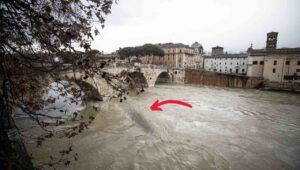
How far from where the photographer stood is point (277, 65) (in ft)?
126

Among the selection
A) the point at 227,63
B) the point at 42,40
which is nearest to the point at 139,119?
the point at 42,40

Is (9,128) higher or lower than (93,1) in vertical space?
lower

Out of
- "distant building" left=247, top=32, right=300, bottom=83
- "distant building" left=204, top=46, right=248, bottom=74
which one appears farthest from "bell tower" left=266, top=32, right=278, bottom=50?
"distant building" left=204, top=46, right=248, bottom=74

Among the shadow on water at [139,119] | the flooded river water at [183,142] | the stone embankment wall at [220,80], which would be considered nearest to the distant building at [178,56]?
the stone embankment wall at [220,80]

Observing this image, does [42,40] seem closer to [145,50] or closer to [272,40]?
[145,50]

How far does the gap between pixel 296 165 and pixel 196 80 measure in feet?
113

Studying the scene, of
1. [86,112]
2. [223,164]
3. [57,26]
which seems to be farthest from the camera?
[86,112]

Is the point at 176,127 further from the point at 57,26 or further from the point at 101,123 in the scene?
the point at 57,26

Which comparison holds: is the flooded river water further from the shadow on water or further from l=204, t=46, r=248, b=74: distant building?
l=204, t=46, r=248, b=74: distant building

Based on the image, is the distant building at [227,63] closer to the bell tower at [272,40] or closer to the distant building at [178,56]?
the distant building at [178,56]

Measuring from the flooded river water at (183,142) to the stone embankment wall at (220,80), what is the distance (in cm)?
2357

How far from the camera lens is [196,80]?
42.5 metres

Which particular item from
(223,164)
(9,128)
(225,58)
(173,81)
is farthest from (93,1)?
(225,58)

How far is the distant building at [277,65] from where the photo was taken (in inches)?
1457
